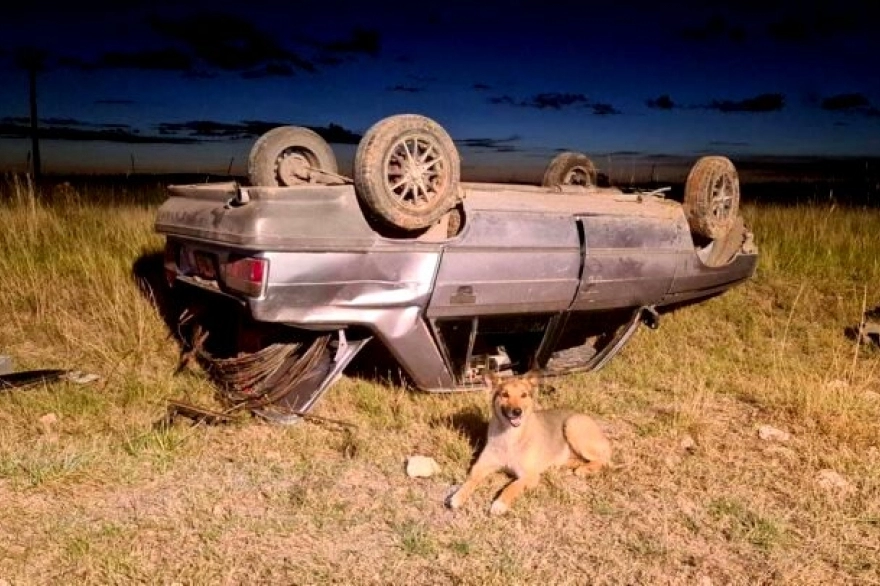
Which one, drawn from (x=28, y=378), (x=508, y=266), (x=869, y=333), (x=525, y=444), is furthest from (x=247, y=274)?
(x=869, y=333)

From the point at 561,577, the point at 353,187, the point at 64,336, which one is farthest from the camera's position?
the point at 64,336

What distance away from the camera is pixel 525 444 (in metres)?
4.07

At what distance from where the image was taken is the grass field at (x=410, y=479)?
325 cm

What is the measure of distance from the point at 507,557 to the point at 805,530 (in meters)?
1.37

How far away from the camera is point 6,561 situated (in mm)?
3182

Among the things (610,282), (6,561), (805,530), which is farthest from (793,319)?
(6,561)

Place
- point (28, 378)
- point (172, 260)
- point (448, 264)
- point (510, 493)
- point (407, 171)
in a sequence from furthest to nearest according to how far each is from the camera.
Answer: point (28, 378), point (172, 260), point (448, 264), point (407, 171), point (510, 493)

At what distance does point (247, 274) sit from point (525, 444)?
5.46 feet

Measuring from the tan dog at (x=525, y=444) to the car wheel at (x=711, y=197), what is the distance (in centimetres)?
224

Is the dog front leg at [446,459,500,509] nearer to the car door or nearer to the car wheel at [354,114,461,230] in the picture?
the car door

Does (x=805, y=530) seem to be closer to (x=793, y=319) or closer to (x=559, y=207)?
(x=559, y=207)

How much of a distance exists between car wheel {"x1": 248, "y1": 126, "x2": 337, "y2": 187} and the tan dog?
2011mm

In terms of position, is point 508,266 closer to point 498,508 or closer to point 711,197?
point 498,508

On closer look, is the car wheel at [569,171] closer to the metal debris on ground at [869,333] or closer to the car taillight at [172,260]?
the metal debris on ground at [869,333]
